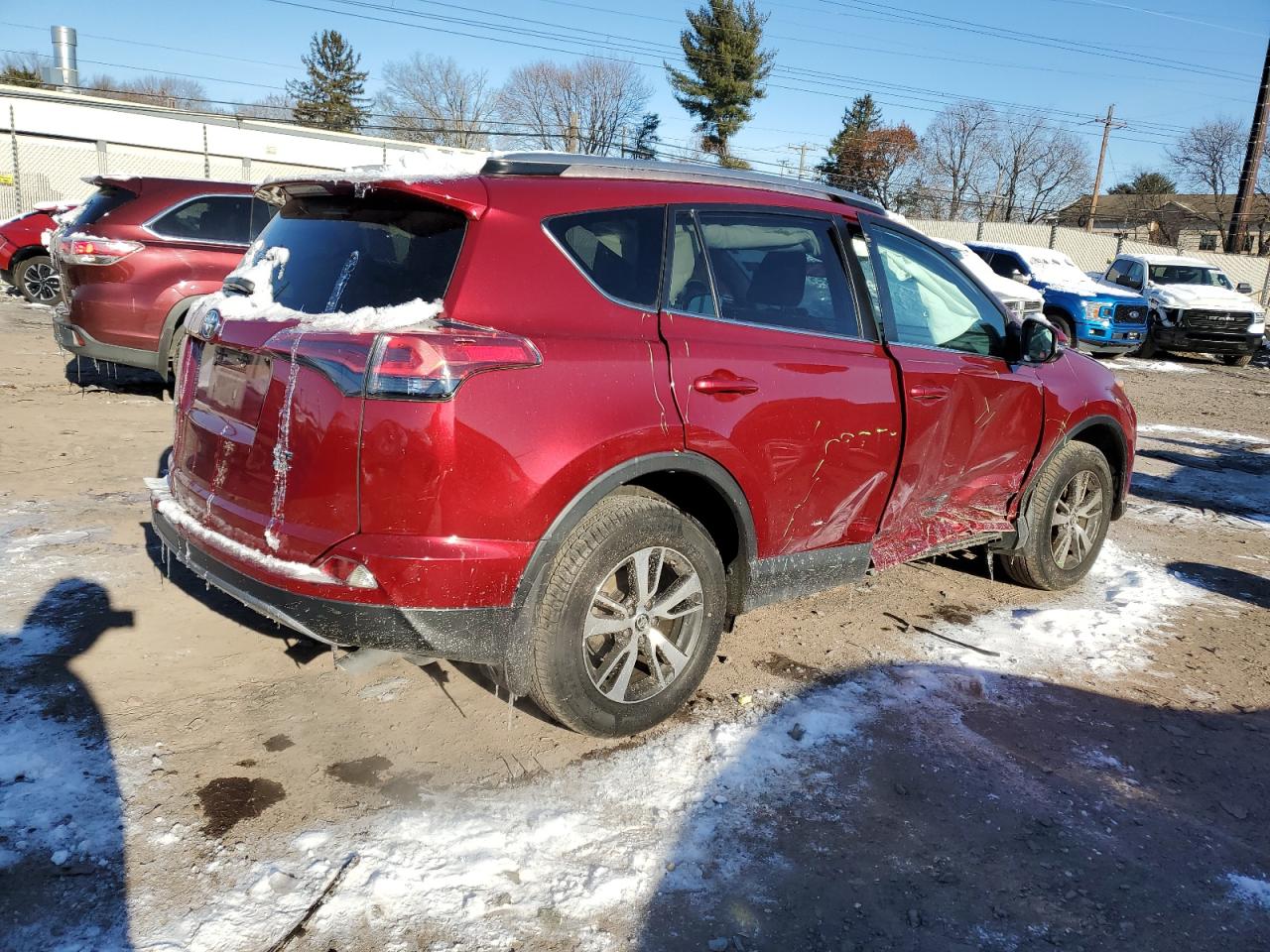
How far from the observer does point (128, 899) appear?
93.3 inches

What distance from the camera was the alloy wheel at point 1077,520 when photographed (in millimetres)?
4984

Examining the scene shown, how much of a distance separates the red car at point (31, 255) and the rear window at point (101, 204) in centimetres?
754

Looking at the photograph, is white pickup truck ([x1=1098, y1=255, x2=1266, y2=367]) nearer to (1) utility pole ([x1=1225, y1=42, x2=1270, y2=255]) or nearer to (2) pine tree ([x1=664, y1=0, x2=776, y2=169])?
(1) utility pole ([x1=1225, y1=42, x2=1270, y2=255])

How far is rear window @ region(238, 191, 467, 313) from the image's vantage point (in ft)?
9.21

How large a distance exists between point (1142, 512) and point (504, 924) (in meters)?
5.89

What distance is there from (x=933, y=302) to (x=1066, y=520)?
1.51 m

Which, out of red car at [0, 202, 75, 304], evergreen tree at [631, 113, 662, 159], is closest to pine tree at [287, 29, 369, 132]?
evergreen tree at [631, 113, 662, 159]

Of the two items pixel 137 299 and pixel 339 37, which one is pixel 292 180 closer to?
pixel 137 299

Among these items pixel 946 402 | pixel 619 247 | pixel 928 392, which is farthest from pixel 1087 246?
pixel 619 247

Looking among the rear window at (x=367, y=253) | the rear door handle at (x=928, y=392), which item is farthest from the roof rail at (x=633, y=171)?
the rear door handle at (x=928, y=392)

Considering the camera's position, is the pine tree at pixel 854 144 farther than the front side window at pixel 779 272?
Yes

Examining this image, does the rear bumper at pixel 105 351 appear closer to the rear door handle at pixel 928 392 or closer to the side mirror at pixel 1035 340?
the rear door handle at pixel 928 392

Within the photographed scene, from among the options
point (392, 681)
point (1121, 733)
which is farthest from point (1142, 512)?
point (392, 681)

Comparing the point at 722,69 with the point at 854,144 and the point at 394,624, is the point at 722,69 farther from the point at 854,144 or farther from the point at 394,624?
the point at 394,624
